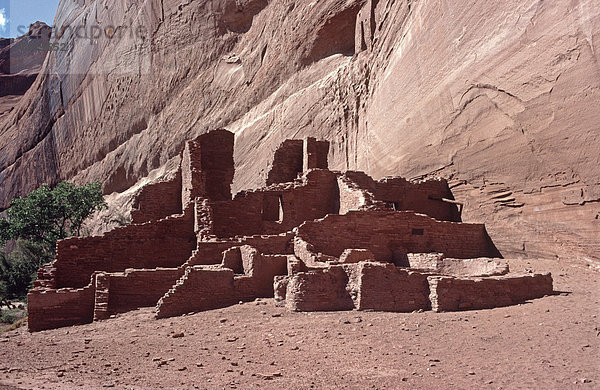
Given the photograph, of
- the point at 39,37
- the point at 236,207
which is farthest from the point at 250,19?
the point at 39,37

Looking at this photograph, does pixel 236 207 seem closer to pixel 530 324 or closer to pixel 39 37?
pixel 530 324

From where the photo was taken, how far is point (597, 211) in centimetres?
1109

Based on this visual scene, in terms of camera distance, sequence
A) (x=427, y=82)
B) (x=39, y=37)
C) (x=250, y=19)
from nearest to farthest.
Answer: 1. (x=427, y=82)
2. (x=250, y=19)
3. (x=39, y=37)

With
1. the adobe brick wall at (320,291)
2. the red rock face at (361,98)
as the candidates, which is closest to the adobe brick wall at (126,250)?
the adobe brick wall at (320,291)

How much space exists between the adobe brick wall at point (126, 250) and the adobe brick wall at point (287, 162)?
387 cm

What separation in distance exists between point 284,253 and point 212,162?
5939 millimetres

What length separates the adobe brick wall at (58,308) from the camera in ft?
33.9

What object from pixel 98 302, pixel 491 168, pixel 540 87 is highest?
pixel 540 87

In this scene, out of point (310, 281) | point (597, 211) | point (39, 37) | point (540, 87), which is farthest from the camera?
point (39, 37)

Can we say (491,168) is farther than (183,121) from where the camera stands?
No

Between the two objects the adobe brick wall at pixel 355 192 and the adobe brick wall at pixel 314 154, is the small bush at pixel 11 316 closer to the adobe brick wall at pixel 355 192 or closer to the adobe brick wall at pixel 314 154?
the adobe brick wall at pixel 314 154

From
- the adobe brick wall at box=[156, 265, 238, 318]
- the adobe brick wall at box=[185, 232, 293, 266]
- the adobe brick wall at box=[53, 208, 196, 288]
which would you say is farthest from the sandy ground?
the adobe brick wall at box=[53, 208, 196, 288]

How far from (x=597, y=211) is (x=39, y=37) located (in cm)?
7527

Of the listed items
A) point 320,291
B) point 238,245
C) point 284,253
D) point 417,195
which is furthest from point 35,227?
point 320,291
